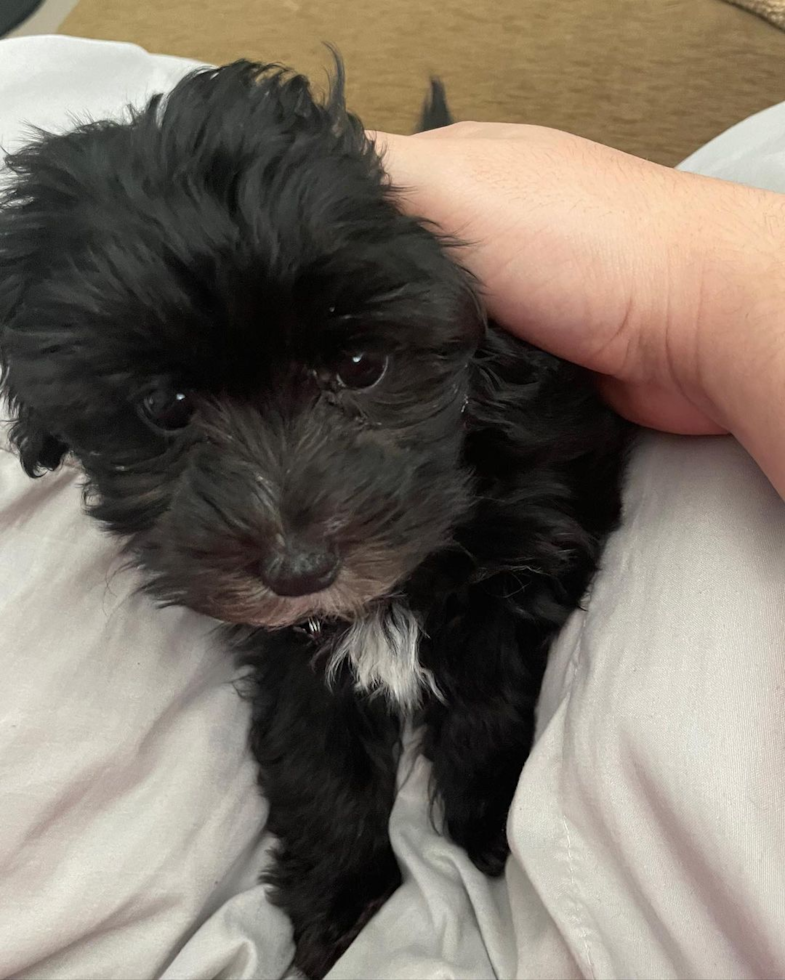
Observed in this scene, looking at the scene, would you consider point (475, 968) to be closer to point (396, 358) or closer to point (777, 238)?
point (396, 358)

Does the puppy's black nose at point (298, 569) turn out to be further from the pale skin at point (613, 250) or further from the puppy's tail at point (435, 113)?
the puppy's tail at point (435, 113)

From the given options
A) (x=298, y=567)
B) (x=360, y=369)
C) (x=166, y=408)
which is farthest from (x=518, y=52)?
(x=298, y=567)

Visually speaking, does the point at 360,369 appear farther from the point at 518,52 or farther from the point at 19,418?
the point at 518,52

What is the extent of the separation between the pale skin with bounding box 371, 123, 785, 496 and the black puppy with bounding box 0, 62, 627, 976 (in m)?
0.08

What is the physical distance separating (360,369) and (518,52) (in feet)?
5.39

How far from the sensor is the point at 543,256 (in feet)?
4.09

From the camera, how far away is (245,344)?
1005mm

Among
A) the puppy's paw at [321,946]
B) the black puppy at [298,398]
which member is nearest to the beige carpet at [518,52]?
the black puppy at [298,398]

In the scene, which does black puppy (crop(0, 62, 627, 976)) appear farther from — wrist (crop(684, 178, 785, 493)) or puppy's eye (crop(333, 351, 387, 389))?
wrist (crop(684, 178, 785, 493))

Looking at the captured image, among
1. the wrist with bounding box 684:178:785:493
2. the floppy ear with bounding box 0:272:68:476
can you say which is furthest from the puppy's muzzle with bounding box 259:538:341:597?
the wrist with bounding box 684:178:785:493

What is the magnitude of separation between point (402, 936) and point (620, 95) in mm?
2111

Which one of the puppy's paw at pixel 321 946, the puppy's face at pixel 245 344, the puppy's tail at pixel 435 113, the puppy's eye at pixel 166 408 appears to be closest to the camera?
the puppy's face at pixel 245 344

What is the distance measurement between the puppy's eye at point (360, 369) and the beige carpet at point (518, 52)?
1.49 m

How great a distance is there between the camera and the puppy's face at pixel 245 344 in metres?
0.97
